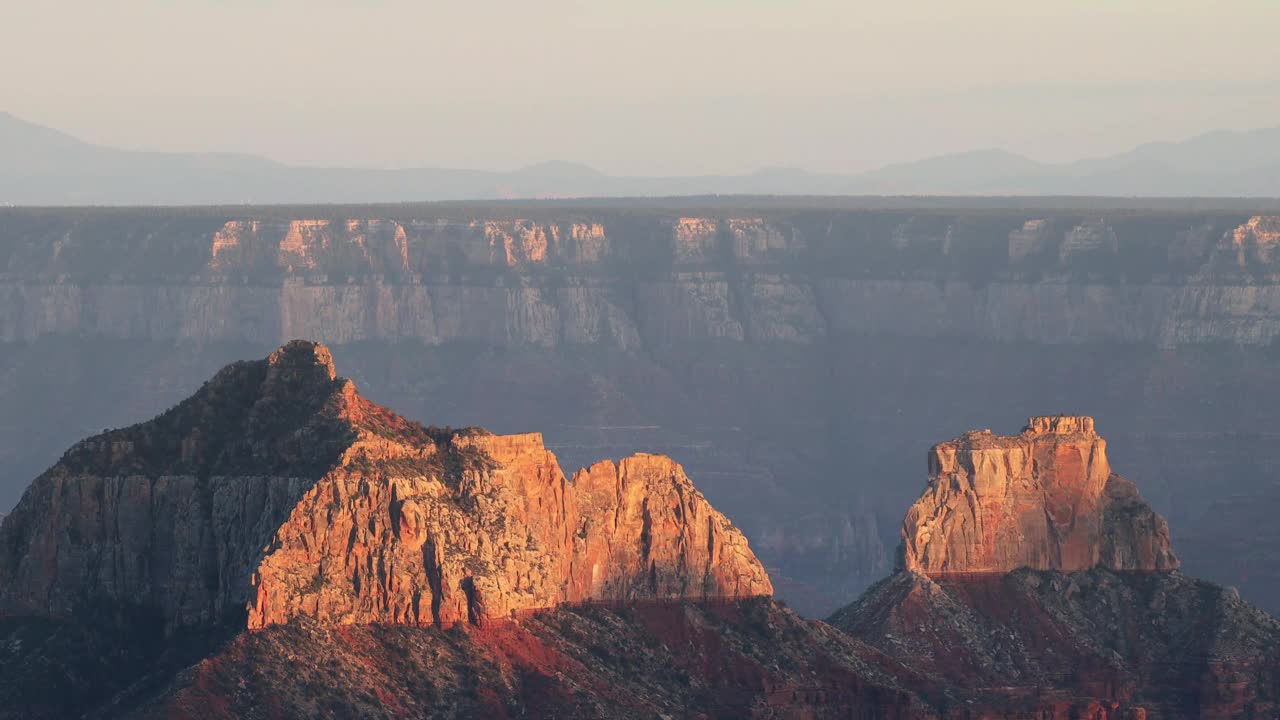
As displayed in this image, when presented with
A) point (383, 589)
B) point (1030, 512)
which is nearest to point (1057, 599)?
Result: point (1030, 512)

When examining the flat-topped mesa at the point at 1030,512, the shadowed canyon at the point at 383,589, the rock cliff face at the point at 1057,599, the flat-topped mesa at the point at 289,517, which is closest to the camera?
the shadowed canyon at the point at 383,589

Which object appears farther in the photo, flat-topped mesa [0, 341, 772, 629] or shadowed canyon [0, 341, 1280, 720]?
flat-topped mesa [0, 341, 772, 629]

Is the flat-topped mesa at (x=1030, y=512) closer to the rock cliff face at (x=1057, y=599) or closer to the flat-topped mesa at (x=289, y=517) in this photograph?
the rock cliff face at (x=1057, y=599)

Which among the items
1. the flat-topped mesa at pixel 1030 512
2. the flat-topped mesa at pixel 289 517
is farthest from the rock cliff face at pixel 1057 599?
the flat-topped mesa at pixel 289 517

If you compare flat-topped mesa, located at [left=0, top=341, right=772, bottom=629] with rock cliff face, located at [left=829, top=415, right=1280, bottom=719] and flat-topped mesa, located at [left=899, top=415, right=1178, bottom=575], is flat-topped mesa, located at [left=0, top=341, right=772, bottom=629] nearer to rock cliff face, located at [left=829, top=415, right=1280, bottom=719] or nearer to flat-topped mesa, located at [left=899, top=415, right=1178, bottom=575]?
rock cliff face, located at [left=829, top=415, right=1280, bottom=719]

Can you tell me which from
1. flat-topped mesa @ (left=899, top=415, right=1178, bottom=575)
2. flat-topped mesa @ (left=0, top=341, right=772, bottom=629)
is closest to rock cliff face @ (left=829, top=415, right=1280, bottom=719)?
flat-topped mesa @ (left=899, top=415, right=1178, bottom=575)

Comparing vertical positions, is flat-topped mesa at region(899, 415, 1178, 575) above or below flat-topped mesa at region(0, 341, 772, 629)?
below
